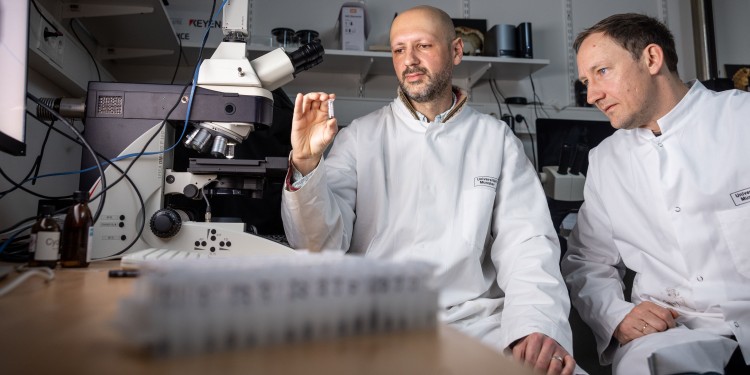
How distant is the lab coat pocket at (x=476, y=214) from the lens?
1.34m

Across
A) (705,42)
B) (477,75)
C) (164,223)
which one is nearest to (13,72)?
(164,223)

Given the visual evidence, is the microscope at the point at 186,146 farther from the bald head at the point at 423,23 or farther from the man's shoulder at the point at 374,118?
the bald head at the point at 423,23

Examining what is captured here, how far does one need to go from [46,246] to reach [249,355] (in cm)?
72

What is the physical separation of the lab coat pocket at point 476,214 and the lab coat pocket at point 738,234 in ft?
1.99

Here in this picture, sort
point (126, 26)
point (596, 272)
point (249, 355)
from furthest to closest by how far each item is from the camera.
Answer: point (126, 26) → point (596, 272) → point (249, 355)

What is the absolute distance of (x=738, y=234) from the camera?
1249 millimetres

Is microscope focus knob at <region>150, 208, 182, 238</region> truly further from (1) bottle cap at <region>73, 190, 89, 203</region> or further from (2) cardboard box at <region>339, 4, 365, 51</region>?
(2) cardboard box at <region>339, 4, 365, 51</region>

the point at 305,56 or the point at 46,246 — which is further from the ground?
the point at 305,56

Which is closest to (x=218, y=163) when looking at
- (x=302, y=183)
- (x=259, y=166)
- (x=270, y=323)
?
(x=259, y=166)

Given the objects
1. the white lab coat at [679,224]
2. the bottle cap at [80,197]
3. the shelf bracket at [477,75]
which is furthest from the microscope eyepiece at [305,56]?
the shelf bracket at [477,75]

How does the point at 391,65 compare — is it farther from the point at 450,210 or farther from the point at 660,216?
the point at 660,216

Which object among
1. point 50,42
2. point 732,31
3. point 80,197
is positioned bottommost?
point 80,197

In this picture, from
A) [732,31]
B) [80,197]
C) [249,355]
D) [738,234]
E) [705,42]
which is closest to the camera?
[249,355]

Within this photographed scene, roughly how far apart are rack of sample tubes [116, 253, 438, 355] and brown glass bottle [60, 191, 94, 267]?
62cm
